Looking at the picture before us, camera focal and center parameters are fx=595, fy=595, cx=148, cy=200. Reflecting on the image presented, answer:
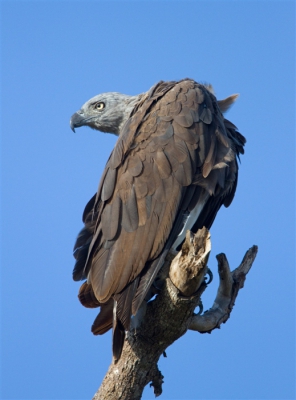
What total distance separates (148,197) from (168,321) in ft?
3.82

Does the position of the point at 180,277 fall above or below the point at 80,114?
below

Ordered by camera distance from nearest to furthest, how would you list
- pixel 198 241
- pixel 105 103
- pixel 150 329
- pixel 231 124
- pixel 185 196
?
1. pixel 198 241
2. pixel 150 329
3. pixel 185 196
4. pixel 231 124
5. pixel 105 103

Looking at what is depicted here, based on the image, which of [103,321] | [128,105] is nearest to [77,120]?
[128,105]

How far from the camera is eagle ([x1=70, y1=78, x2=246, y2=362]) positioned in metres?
5.27

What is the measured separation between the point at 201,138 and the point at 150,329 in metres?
1.87

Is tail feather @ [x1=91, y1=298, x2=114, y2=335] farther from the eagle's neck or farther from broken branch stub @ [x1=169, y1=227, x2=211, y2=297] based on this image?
the eagle's neck

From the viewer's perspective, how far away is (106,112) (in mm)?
7258

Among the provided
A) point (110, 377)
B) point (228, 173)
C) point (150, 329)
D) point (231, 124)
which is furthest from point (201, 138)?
point (110, 377)

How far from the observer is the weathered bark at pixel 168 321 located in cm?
476

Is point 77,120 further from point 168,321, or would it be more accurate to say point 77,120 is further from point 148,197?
point 168,321

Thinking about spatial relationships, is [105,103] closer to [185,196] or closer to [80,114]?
[80,114]

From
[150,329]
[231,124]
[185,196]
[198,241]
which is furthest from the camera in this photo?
[231,124]

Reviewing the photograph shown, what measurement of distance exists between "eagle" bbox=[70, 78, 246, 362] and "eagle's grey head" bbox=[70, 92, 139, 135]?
1026 mm

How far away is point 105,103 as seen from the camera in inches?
288
